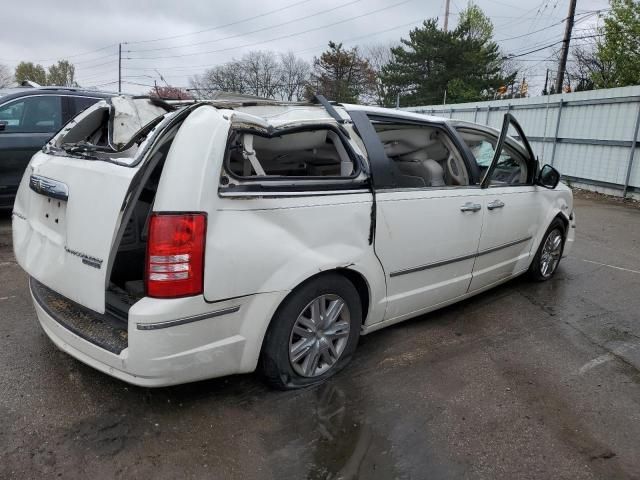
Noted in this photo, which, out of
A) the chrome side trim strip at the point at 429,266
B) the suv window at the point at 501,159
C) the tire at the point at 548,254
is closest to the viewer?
the chrome side trim strip at the point at 429,266

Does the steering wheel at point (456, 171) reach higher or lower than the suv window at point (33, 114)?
lower

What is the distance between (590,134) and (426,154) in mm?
10571

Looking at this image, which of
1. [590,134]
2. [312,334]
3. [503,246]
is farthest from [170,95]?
[590,134]

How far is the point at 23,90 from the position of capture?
22.5 ft

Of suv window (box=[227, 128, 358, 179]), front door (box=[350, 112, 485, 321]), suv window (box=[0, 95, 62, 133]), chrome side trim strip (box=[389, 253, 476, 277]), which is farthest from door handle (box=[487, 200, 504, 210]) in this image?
suv window (box=[0, 95, 62, 133])

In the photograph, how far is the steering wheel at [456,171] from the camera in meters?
3.87

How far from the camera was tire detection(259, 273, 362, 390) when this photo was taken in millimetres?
2686

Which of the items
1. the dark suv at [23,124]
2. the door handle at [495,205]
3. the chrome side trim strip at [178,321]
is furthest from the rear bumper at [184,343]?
the dark suv at [23,124]

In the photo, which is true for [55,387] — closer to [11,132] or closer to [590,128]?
[11,132]

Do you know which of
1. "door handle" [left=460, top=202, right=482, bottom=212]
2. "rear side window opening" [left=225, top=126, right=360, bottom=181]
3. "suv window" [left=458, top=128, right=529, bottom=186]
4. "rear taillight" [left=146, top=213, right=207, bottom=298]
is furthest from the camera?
"suv window" [left=458, top=128, right=529, bottom=186]

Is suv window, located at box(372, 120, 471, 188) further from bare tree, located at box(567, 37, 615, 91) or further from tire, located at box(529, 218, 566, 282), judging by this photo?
bare tree, located at box(567, 37, 615, 91)

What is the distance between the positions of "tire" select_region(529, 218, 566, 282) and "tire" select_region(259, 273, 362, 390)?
2633 mm

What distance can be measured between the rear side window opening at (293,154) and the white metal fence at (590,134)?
10.7 m

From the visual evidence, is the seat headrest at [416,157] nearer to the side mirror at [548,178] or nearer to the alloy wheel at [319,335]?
the side mirror at [548,178]
